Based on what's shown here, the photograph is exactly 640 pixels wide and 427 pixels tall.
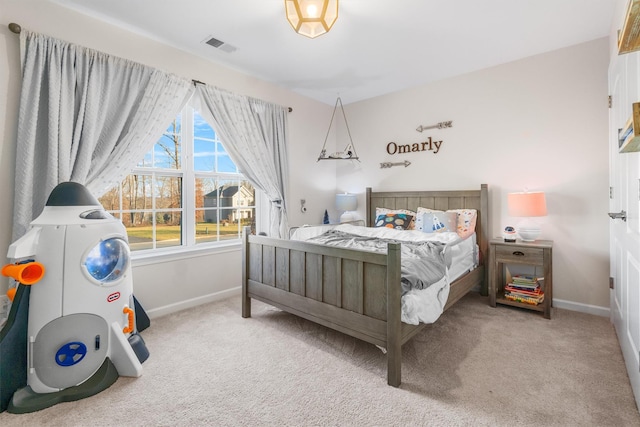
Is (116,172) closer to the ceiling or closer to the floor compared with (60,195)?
closer to the ceiling

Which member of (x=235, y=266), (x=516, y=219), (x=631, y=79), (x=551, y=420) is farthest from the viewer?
(x=235, y=266)

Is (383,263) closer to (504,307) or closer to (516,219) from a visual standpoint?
(504,307)

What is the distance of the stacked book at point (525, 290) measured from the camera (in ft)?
9.33

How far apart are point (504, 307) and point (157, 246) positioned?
11.5ft

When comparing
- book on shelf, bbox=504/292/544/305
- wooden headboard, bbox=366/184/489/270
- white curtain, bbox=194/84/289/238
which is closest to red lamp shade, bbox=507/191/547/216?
wooden headboard, bbox=366/184/489/270

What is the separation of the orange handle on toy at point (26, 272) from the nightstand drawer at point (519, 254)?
349 centimetres

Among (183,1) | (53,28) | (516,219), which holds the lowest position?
(516,219)

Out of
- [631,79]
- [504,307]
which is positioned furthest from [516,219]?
[631,79]

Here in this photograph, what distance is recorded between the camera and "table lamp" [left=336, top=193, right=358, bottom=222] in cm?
430

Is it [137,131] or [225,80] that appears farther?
[225,80]

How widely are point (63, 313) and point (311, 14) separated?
2290mm

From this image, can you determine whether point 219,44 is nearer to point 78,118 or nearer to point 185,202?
point 78,118

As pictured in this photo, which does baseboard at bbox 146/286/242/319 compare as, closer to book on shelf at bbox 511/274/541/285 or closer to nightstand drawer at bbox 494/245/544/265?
nightstand drawer at bbox 494/245/544/265

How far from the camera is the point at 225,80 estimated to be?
330cm
